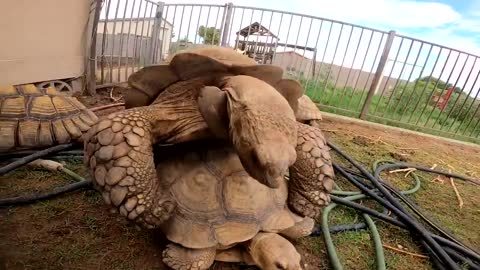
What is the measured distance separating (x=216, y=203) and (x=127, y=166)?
1.37 ft

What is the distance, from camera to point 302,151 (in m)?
1.50

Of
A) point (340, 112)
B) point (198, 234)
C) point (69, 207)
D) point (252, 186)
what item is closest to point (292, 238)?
point (252, 186)

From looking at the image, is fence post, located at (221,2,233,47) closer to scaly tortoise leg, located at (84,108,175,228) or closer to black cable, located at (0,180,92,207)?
black cable, located at (0,180,92,207)

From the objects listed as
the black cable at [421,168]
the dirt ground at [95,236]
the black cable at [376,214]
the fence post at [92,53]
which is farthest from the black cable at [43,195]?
the fence post at [92,53]

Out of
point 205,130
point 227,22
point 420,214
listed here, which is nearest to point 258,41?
point 227,22

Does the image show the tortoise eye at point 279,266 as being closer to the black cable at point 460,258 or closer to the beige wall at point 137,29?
the black cable at point 460,258

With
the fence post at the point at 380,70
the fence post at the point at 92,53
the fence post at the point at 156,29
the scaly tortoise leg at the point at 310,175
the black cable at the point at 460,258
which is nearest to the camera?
the scaly tortoise leg at the point at 310,175

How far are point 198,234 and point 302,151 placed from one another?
59 cm

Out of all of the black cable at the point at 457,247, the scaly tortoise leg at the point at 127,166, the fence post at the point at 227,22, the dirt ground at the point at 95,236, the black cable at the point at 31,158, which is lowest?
the dirt ground at the point at 95,236

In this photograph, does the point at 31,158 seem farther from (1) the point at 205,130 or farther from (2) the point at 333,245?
(2) the point at 333,245

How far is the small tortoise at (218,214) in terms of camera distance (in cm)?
133

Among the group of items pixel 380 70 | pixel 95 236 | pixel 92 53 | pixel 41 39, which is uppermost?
pixel 380 70

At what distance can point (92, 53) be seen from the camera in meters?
4.20

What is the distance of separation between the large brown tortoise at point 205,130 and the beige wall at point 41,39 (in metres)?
2.24
